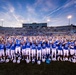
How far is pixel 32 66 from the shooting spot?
32.0ft

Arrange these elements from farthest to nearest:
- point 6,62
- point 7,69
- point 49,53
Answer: point 49,53 → point 6,62 → point 7,69

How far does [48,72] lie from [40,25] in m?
72.5

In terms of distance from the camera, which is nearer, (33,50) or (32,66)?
(32,66)

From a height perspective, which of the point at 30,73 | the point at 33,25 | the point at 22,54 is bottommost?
the point at 30,73

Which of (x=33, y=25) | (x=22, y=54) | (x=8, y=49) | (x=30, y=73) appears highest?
(x=33, y=25)

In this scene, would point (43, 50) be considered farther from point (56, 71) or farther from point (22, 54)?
point (56, 71)

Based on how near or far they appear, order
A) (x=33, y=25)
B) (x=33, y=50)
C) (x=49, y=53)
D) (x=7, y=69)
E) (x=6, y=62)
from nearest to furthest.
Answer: (x=7, y=69)
(x=6, y=62)
(x=33, y=50)
(x=49, y=53)
(x=33, y=25)

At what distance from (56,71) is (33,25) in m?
71.9

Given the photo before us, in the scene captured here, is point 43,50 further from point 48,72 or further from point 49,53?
point 48,72

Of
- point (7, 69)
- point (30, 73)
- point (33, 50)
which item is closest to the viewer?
point (30, 73)

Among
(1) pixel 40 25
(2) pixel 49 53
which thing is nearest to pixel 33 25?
(1) pixel 40 25

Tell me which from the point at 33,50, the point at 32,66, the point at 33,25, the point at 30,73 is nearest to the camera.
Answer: the point at 30,73

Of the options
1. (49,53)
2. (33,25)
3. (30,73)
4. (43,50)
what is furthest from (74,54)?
(33,25)

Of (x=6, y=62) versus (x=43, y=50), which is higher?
(x=43, y=50)
